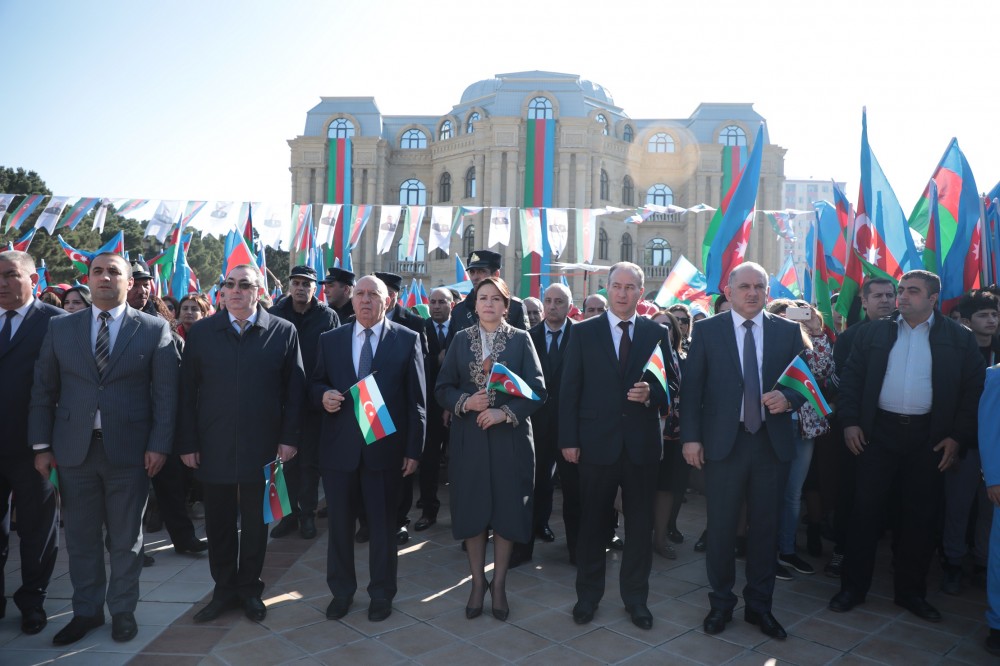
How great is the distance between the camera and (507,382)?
13.3 feet

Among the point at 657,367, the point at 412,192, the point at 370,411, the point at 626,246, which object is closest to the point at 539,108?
the point at 412,192

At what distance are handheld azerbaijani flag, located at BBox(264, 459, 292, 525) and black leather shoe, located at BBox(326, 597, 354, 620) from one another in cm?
65

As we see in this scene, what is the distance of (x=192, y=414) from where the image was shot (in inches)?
165

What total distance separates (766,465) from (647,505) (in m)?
0.78

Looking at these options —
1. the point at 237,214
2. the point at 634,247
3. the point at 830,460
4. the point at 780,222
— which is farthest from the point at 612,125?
the point at 830,460

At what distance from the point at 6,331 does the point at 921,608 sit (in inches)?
241

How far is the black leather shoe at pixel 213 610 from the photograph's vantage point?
4148 millimetres

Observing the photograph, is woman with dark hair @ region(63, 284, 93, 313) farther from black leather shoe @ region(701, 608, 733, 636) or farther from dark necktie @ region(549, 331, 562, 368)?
black leather shoe @ region(701, 608, 733, 636)

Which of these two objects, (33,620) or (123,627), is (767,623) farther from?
(33,620)

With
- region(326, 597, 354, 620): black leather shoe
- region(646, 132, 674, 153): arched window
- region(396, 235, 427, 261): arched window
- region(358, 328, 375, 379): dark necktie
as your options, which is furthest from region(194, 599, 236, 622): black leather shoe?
region(646, 132, 674, 153): arched window

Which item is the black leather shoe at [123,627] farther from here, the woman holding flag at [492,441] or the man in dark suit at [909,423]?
the man in dark suit at [909,423]

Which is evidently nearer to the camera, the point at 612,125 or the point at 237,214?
the point at 237,214

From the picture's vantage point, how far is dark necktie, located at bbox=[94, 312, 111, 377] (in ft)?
12.7

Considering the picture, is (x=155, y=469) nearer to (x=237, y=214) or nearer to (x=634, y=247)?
(x=237, y=214)
